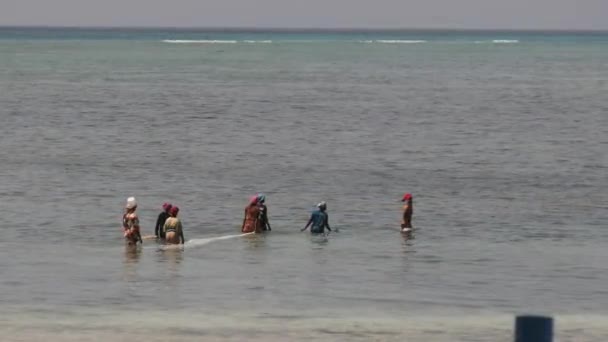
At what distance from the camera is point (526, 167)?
66812 mm

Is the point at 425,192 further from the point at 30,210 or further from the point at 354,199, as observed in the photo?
the point at 30,210

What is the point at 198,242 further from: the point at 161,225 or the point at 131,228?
the point at 131,228

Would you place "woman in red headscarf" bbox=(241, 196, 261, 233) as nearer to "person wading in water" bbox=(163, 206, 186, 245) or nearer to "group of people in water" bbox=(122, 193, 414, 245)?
"group of people in water" bbox=(122, 193, 414, 245)

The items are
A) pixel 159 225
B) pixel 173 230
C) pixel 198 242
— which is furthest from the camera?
pixel 198 242

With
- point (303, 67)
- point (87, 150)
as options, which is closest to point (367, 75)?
point (303, 67)

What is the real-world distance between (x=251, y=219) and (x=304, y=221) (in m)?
4.66

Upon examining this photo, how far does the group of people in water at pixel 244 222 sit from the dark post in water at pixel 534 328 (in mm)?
24359

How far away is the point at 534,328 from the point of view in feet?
44.0

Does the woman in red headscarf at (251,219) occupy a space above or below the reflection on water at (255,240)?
above

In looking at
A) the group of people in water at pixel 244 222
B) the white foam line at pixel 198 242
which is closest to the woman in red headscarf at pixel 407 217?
the group of people in water at pixel 244 222

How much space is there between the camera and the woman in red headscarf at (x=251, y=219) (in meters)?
42.1

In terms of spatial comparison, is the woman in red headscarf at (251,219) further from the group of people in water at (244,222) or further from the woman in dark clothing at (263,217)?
the woman in dark clothing at (263,217)

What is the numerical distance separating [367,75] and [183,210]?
122 meters

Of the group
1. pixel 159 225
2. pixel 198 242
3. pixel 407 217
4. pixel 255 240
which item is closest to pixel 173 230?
pixel 159 225
